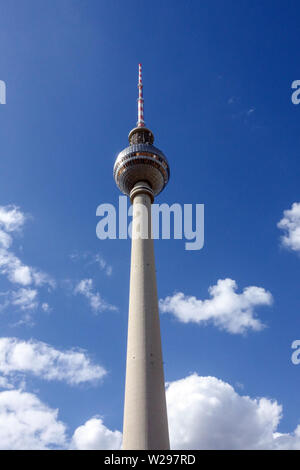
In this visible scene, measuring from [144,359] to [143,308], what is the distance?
6.73 meters

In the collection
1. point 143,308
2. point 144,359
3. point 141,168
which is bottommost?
point 144,359

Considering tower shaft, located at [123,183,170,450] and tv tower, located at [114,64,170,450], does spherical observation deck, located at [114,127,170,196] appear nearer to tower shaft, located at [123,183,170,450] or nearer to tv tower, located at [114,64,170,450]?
tv tower, located at [114,64,170,450]

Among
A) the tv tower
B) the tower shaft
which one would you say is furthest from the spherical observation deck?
the tower shaft

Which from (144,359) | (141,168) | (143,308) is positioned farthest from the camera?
(141,168)

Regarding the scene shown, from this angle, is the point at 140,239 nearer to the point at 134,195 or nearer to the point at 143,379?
the point at 134,195

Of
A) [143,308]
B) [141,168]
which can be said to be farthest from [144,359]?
[141,168]

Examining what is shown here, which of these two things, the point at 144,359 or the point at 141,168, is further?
the point at 141,168

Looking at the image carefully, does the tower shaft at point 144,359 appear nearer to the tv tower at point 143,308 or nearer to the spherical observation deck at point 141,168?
the tv tower at point 143,308

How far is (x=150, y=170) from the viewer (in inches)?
2522

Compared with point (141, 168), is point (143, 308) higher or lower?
lower

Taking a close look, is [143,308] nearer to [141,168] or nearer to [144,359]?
[144,359]

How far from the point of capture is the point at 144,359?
42.1 meters

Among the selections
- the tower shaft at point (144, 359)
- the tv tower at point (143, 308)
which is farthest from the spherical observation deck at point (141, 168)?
the tower shaft at point (144, 359)
